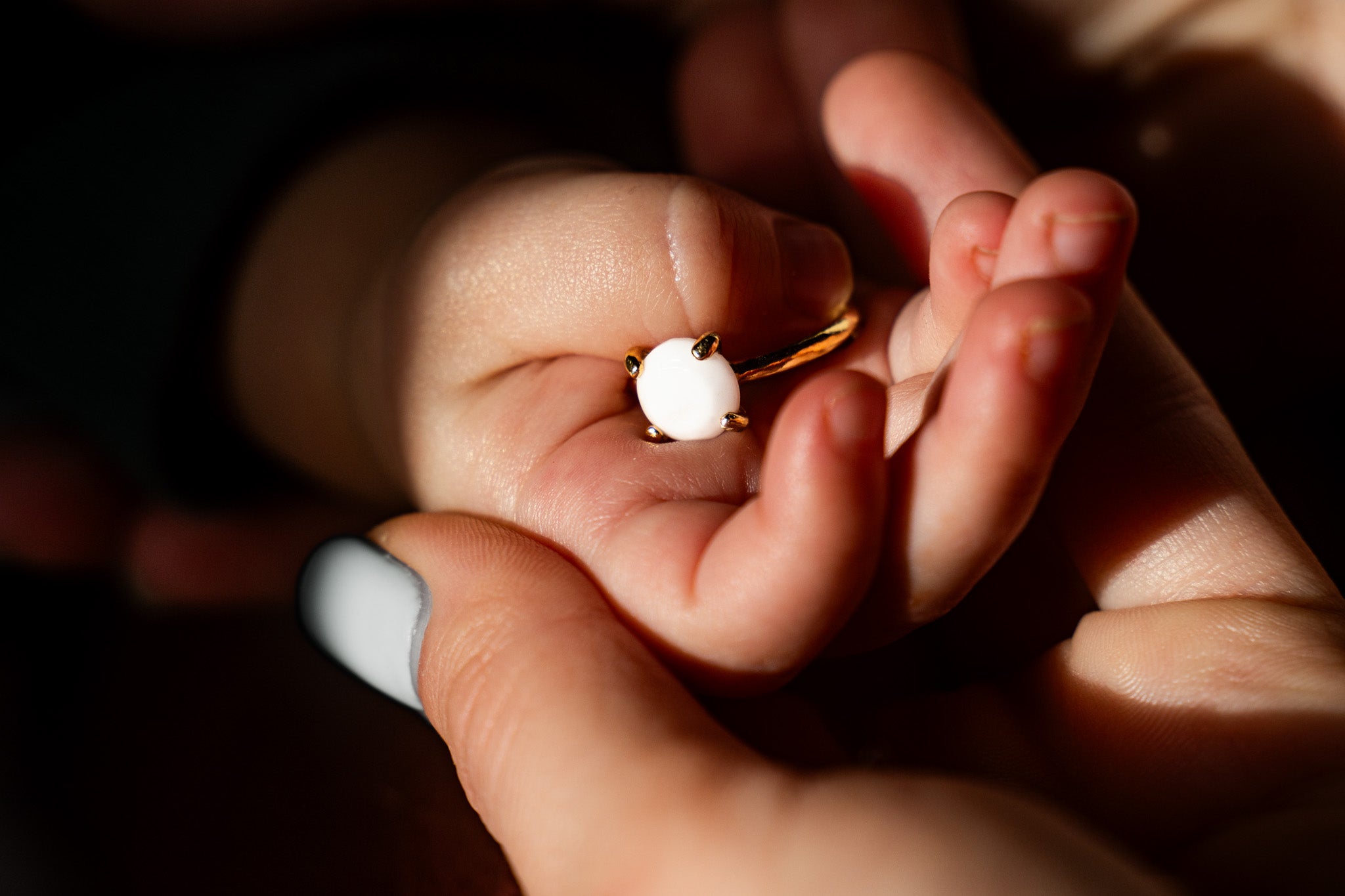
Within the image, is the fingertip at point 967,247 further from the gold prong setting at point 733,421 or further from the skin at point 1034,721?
the gold prong setting at point 733,421

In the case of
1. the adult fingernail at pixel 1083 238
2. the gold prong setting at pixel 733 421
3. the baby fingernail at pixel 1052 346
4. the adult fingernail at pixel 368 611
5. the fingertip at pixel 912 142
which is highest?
the fingertip at pixel 912 142

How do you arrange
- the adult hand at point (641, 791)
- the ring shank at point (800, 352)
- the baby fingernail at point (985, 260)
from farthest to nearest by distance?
the ring shank at point (800, 352), the baby fingernail at point (985, 260), the adult hand at point (641, 791)

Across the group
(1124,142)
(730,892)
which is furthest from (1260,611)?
(1124,142)

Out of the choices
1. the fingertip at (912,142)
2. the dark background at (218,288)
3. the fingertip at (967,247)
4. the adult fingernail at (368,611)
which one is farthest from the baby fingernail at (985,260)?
the dark background at (218,288)

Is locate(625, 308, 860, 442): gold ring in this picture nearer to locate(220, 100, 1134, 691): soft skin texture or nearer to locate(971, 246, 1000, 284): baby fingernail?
locate(220, 100, 1134, 691): soft skin texture

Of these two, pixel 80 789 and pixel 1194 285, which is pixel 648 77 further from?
pixel 80 789

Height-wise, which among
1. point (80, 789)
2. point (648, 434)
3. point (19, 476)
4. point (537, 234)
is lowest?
point (80, 789)

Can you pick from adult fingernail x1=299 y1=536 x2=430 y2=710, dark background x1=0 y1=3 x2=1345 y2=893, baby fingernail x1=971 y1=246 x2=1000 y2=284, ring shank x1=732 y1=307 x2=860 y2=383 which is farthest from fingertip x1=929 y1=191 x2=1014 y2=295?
dark background x1=0 y1=3 x2=1345 y2=893
